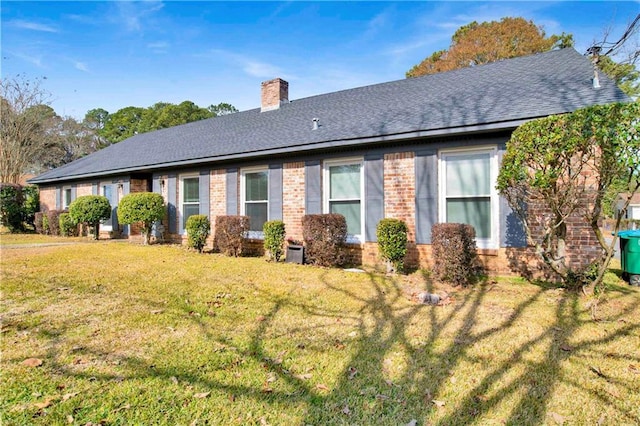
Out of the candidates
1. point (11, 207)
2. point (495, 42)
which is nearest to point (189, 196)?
point (11, 207)

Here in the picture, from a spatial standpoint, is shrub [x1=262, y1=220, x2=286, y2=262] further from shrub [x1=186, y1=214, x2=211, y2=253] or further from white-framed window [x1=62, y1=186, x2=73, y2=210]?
white-framed window [x1=62, y1=186, x2=73, y2=210]

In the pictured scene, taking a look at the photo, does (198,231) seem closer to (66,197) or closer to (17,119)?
(66,197)

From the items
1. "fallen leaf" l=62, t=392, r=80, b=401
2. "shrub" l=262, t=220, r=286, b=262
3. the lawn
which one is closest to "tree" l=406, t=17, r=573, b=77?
"shrub" l=262, t=220, r=286, b=262

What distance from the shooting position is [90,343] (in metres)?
3.49

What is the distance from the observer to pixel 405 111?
28.6ft

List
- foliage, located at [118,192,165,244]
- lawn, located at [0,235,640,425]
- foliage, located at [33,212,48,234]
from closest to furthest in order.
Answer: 1. lawn, located at [0,235,640,425]
2. foliage, located at [118,192,165,244]
3. foliage, located at [33,212,48,234]

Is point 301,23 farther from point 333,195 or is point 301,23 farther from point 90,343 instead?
point 90,343

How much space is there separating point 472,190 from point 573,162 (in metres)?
1.98

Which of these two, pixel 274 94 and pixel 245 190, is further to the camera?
pixel 274 94

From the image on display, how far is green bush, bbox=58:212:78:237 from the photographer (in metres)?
14.3

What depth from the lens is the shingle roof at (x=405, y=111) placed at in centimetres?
683

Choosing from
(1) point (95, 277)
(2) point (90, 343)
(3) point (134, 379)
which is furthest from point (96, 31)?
(3) point (134, 379)

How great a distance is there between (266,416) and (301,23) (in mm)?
11835

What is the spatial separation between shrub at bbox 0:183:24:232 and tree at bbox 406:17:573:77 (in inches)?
955
